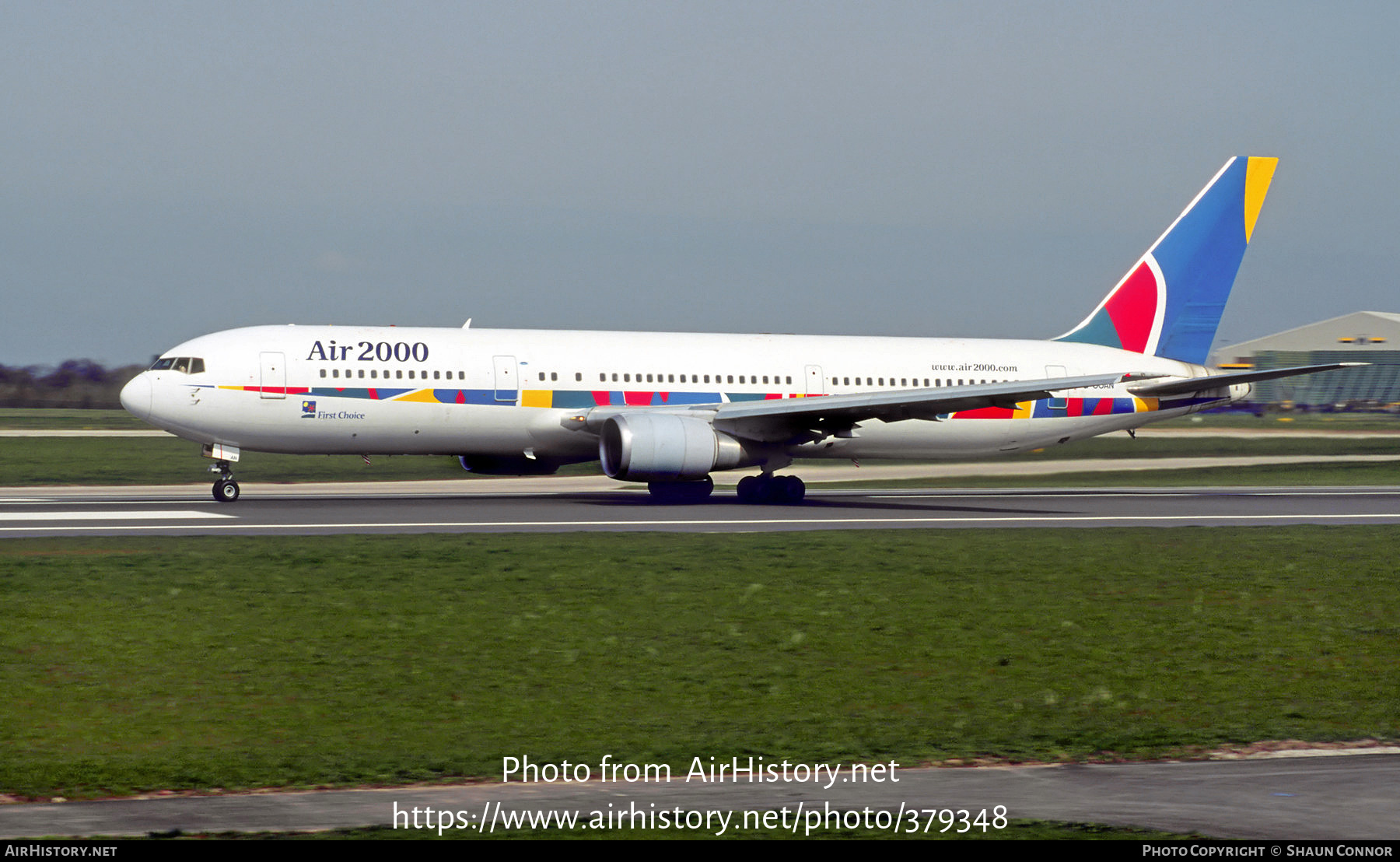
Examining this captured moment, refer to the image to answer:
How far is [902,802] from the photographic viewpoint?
26.3 feet

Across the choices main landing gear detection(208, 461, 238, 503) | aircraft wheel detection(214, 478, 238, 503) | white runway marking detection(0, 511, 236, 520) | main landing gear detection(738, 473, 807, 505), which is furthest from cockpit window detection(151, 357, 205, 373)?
main landing gear detection(738, 473, 807, 505)

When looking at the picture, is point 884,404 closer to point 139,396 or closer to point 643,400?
point 643,400

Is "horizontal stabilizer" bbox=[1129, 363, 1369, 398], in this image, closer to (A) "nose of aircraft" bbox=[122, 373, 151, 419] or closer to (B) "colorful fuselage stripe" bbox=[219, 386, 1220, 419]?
(B) "colorful fuselage stripe" bbox=[219, 386, 1220, 419]

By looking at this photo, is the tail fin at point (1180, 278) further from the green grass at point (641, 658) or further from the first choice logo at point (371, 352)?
the green grass at point (641, 658)

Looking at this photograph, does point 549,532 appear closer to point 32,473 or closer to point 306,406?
point 306,406

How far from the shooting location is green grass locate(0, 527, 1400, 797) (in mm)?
9938

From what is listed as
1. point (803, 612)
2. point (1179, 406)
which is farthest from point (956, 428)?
point (803, 612)

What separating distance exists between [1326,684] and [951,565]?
7.17m

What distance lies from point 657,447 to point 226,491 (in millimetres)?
8996

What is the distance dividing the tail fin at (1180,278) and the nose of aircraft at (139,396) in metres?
22.2

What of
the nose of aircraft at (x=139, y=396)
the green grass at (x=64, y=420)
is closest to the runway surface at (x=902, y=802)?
the nose of aircraft at (x=139, y=396)

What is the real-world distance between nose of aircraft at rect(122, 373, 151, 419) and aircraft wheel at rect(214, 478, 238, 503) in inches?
77.3

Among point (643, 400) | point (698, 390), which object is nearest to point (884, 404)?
point (698, 390)

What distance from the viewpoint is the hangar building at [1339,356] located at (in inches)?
5477
